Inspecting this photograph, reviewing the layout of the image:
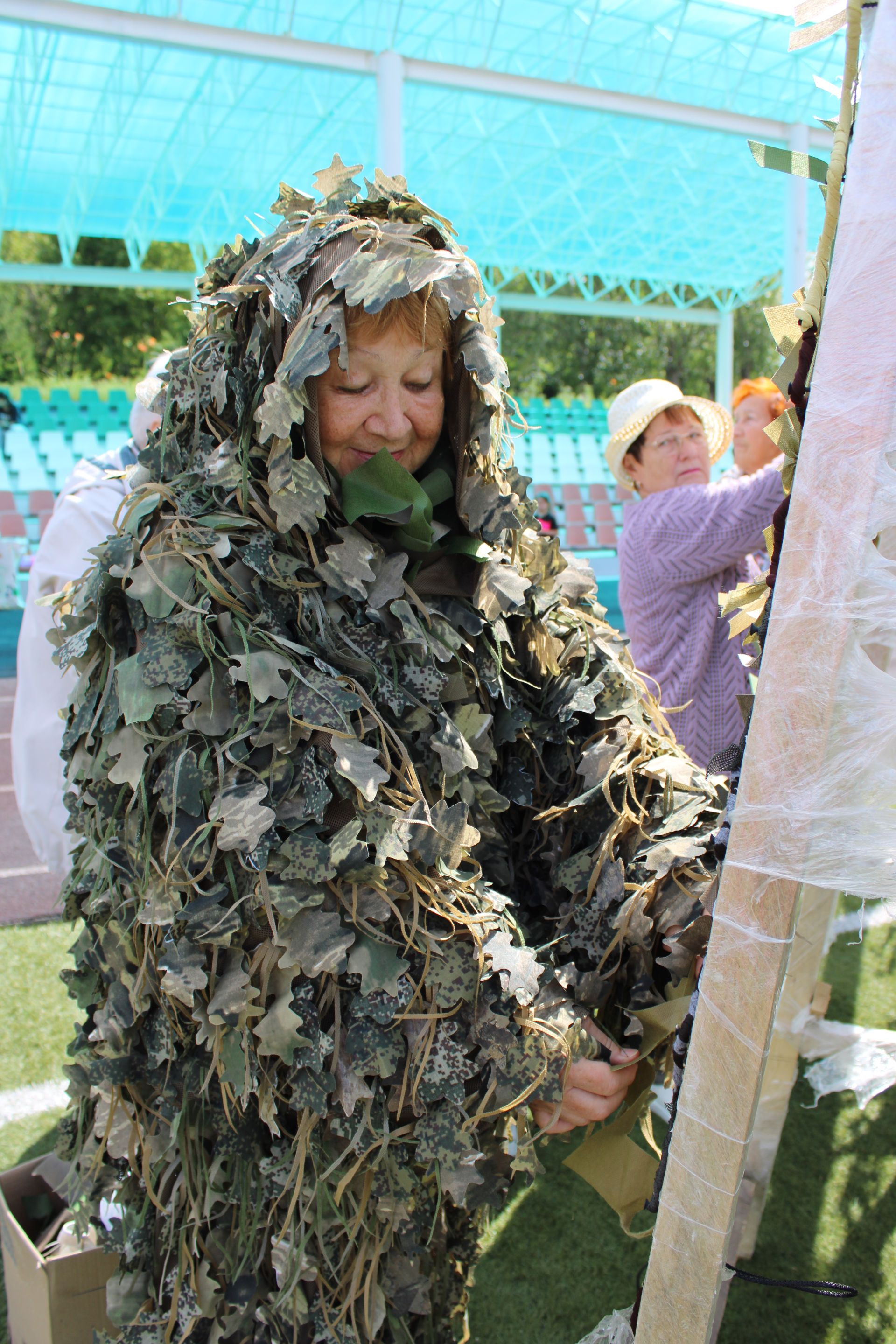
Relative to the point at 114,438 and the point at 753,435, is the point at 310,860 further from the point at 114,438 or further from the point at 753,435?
the point at 114,438

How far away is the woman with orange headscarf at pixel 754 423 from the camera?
3.24 meters

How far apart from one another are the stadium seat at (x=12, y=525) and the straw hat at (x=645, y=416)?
473 inches

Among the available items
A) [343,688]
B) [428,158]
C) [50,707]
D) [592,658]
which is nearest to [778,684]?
[343,688]

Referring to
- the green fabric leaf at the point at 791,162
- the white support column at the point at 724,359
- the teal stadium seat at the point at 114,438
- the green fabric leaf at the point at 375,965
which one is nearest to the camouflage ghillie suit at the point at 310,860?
the green fabric leaf at the point at 375,965

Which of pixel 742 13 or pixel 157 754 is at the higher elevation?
pixel 742 13

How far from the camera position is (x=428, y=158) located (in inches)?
479

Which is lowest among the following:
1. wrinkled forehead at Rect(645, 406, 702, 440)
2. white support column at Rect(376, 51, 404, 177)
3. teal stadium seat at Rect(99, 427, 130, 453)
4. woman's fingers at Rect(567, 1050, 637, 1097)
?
woman's fingers at Rect(567, 1050, 637, 1097)

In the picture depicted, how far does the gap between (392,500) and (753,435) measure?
7.26 ft

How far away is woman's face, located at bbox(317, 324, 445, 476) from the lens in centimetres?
143

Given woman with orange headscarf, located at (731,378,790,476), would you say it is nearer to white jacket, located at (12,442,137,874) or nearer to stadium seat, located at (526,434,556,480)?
white jacket, located at (12,442,137,874)

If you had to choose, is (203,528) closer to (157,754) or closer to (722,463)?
(157,754)

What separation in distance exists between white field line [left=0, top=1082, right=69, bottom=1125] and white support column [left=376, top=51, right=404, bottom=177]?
6.17m

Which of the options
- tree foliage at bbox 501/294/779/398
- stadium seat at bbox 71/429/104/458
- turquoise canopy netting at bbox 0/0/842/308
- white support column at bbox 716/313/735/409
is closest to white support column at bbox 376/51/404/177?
turquoise canopy netting at bbox 0/0/842/308

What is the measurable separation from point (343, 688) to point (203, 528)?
30cm
